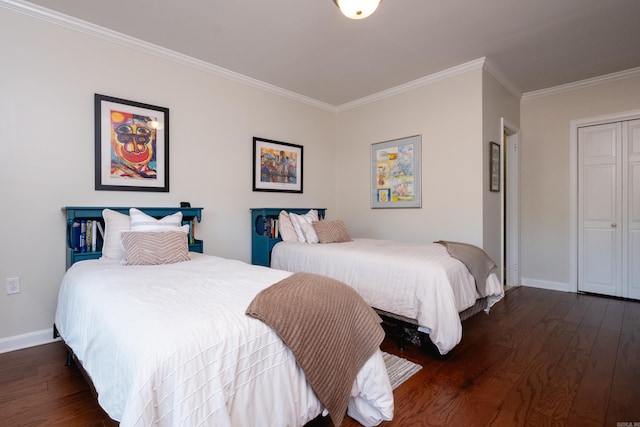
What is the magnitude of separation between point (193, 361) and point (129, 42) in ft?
9.98

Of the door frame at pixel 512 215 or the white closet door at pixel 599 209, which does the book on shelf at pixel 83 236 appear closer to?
the door frame at pixel 512 215

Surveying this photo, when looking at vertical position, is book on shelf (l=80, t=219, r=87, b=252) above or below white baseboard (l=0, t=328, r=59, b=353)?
above

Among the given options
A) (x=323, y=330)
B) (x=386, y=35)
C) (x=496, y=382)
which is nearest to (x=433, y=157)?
(x=386, y=35)

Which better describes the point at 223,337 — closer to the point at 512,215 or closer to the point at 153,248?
the point at 153,248

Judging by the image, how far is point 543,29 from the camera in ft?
9.06

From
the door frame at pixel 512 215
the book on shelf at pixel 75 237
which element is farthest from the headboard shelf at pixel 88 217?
the door frame at pixel 512 215

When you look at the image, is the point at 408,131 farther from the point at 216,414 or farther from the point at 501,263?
the point at 216,414

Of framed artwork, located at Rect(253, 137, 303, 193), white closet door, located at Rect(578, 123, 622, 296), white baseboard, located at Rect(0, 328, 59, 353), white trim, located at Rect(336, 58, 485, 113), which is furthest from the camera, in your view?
framed artwork, located at Rect(253, 137, 303, 193)

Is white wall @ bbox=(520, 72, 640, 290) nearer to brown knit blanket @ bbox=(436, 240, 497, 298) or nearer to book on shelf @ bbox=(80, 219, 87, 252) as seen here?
brown knit blanket @ bbox=(436, 240, 497, 298)

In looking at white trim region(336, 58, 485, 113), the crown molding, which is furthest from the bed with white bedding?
white trim region(336, 58, 485, 113)

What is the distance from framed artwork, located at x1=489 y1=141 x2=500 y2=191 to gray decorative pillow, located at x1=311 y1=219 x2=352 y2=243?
1.75 metres

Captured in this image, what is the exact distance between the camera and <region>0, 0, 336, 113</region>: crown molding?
240cm

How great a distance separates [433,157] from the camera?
374cm

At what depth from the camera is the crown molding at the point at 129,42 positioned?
2.40 m
